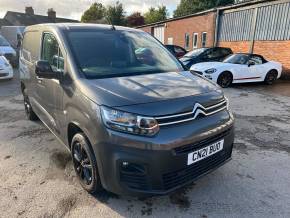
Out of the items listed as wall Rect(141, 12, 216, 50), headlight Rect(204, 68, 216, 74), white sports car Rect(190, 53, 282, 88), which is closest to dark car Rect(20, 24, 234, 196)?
headlight Rect(204, 68, 216, 74)

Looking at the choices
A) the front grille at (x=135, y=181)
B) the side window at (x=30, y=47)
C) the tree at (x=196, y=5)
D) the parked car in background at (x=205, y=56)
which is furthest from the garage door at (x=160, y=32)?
the front grille at (x=135, y=181)

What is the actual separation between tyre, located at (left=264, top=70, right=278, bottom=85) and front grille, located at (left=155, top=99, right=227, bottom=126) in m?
9.20

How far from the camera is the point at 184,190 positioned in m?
3.29

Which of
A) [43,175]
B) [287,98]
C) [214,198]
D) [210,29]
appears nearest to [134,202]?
[214,198]

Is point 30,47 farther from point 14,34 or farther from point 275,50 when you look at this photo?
point 14,34

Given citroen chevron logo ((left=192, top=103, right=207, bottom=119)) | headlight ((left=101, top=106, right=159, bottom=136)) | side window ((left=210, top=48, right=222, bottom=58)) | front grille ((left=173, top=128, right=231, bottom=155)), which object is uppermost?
side window ((left=210, top=48, right=222, bottom=58))

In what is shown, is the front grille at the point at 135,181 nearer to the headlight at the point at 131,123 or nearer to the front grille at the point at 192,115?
the headlight at the point at 131,123

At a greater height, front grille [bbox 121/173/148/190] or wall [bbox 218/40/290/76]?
wall [bbox 218/40/290/76]

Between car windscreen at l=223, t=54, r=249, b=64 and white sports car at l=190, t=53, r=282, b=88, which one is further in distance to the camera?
car windscreen at l=223, t=54, r=249, b=64

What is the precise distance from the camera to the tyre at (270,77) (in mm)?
11266

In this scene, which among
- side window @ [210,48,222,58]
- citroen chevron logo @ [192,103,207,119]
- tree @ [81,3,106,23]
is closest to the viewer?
citroen chevron logo @ [192,103,207,119]

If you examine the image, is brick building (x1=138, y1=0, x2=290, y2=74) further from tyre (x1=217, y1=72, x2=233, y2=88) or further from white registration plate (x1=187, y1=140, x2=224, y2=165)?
white registration plate (x1=187, y1=140, x2=224, y2=165)

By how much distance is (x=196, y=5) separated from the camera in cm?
4203

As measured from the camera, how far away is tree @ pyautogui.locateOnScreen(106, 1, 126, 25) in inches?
1882
